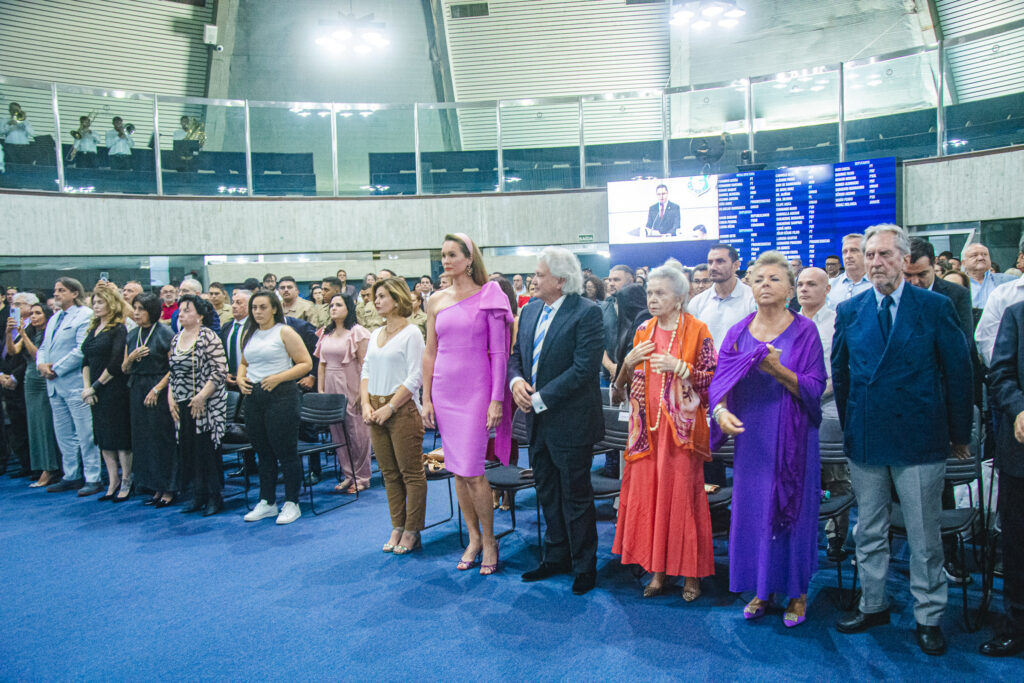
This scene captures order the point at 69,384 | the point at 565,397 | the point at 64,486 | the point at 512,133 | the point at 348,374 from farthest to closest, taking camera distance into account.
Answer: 1. the point at 512,133
2. the point at 64,486
3. the point at 69,384
4. the point at 348,374
5. the point at 565,397

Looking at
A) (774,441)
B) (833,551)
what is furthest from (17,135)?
(833,551)

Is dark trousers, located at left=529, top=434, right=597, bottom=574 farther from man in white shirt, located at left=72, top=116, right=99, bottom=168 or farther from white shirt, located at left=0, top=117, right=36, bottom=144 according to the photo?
white shirt, located at left=0, top=117, right=36, bottom=144

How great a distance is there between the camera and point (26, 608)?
12.3ft

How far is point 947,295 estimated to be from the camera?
382 cm

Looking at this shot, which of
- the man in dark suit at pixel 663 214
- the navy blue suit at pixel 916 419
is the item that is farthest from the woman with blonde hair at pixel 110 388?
the man in dark suit at pixel 663 214

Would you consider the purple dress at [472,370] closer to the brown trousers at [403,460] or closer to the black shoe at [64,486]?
the brown trousers at [403,460]

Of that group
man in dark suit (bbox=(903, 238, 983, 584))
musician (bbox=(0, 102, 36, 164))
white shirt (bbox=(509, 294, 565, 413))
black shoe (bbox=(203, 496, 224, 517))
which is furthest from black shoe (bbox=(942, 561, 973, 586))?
musician (bbox=(0, 102, 36, 164))

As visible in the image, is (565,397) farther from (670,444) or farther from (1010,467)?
(1010,467)

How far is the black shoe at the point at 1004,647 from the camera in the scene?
9.18 feet

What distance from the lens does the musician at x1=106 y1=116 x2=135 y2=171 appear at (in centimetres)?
1088

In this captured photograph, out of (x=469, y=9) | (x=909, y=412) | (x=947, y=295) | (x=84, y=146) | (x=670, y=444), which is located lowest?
(x=670, y=444)

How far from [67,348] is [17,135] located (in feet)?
20.4

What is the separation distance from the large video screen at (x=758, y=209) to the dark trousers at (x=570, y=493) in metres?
6.94

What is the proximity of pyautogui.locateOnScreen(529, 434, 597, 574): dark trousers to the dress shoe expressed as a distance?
4571mm
